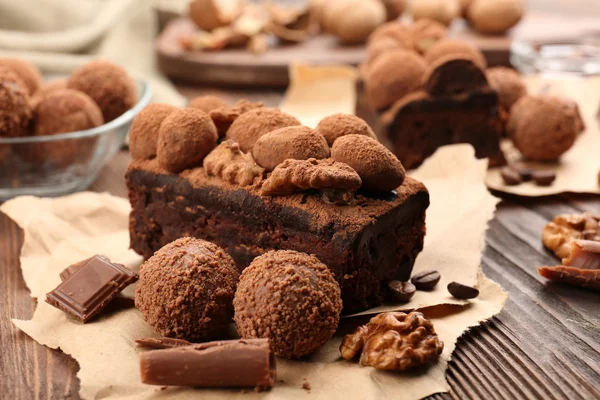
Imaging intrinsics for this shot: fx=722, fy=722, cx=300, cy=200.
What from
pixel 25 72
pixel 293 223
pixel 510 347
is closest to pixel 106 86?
pixel 25 72

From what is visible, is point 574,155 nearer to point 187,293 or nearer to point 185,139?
point 185,139

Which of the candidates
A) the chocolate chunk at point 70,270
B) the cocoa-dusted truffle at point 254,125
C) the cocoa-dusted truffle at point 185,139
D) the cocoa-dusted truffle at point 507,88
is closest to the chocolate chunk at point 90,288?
the chocolate chunk at point 70,270

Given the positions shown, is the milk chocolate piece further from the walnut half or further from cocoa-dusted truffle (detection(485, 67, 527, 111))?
cocoa-dusted truffle (detection(485, 67, 527, 111))

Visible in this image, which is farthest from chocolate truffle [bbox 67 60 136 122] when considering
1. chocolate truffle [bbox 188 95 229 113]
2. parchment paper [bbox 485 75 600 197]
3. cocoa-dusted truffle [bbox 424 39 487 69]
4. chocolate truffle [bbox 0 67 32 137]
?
parchment paper [bbox 485 75 600 197]

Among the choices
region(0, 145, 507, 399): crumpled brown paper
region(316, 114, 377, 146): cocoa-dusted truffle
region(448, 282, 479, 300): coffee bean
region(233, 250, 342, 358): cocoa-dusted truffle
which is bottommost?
region(0, 145, 507, 399): crumpled brown paper

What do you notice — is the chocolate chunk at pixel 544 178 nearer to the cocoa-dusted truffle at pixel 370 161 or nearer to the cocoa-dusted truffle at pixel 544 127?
the cocoa-dusted truffle at pixel 544 127

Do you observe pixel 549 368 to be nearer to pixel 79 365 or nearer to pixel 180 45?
pixel 79 365

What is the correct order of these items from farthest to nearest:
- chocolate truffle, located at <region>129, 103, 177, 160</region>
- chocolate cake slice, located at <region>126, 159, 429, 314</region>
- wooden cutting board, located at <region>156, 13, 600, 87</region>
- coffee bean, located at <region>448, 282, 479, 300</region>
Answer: wooden cutting board, located at <region>156, 13, 600, 87</region> < chocolate truffle, located at <region>129, 103, 177, 160</region> < coffee bean, located at <region>448, 282, 479, 300</region> < chocolate cake slice, located at <region>126, 159, 429, 314</region>
